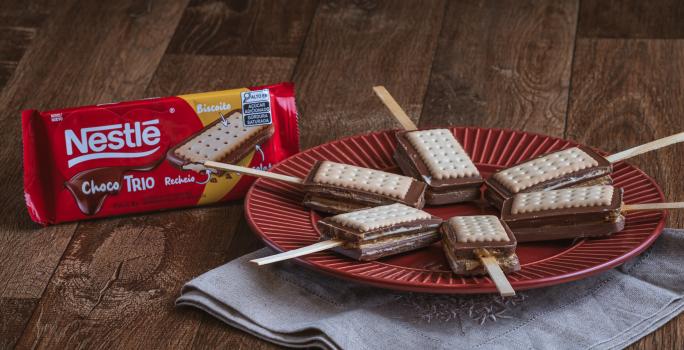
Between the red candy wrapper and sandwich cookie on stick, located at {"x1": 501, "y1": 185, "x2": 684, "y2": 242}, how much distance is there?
0.46 meters

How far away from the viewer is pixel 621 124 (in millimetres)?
1959

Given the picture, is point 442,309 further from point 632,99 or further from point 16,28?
point 16,28

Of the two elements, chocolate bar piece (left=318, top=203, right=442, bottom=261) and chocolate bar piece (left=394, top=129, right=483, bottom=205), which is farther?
chocolate bar piece (left=394, top=129, right=483, bottom=205)

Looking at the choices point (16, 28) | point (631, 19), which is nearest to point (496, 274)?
point (631, 19)

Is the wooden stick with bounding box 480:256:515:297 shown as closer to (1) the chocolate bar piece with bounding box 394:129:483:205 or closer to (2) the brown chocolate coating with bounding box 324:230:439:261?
(2) the brown chocolate coating with bounding box 324:230:439:261

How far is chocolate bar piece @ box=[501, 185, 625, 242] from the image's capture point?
4.73ft

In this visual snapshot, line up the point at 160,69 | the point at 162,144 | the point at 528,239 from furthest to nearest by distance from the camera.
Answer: the point at 160,69 → the point at 162,144 → the point at 528,239

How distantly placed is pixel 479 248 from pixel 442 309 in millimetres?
102

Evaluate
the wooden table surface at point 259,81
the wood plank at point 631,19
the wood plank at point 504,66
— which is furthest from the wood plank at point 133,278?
the wood plank at point 631,19

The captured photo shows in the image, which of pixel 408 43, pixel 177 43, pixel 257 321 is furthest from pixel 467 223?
pixel 177 43

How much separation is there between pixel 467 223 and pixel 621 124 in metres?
0.65

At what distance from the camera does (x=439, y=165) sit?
5.24 feet

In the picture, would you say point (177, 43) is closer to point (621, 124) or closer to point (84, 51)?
point (84, 51)

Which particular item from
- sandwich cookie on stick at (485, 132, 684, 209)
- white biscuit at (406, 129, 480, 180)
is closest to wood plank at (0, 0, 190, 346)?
white biscuit at (406, 129, 480, 180)
